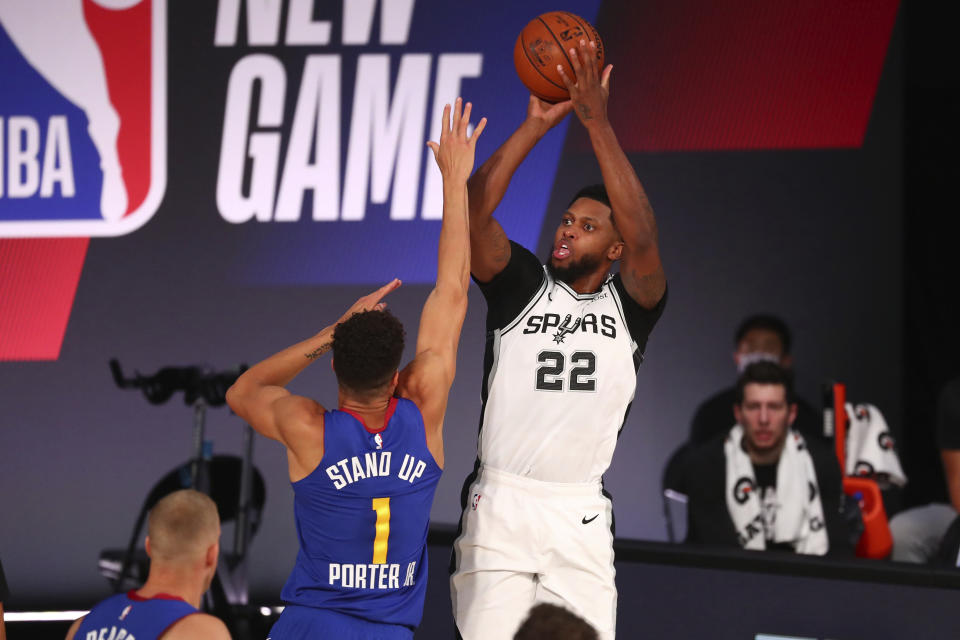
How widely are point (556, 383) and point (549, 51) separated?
3.34ft

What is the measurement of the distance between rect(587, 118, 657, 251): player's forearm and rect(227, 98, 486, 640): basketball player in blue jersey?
74 cm

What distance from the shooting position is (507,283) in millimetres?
3691

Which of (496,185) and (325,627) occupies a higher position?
(496,185)

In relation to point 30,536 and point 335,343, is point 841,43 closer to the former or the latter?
point 335,343

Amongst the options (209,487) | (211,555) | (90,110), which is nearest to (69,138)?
(90,110)

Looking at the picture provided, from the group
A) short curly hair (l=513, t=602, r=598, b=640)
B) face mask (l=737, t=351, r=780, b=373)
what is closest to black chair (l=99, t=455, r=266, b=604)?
face mask (l=737, t=351, r=780, b=373)

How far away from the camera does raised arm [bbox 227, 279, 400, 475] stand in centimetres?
310

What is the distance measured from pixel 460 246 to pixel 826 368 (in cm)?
393

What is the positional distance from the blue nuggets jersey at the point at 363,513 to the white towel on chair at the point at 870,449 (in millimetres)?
3314

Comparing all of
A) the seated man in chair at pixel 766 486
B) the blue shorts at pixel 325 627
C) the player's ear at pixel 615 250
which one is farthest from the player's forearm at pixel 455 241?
the seated man in chair at pixel 766 486

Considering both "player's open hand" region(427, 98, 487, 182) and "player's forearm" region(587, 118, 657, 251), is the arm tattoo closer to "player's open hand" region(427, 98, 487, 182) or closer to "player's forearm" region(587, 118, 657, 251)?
"player's open hand" region(427, 98, 487, 182)

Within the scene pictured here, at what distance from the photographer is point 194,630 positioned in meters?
2.66

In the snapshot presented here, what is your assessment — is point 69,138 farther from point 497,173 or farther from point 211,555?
point 211,555

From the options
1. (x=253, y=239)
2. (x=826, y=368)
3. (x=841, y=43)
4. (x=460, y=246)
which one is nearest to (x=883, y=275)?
(x=826, y=368)
